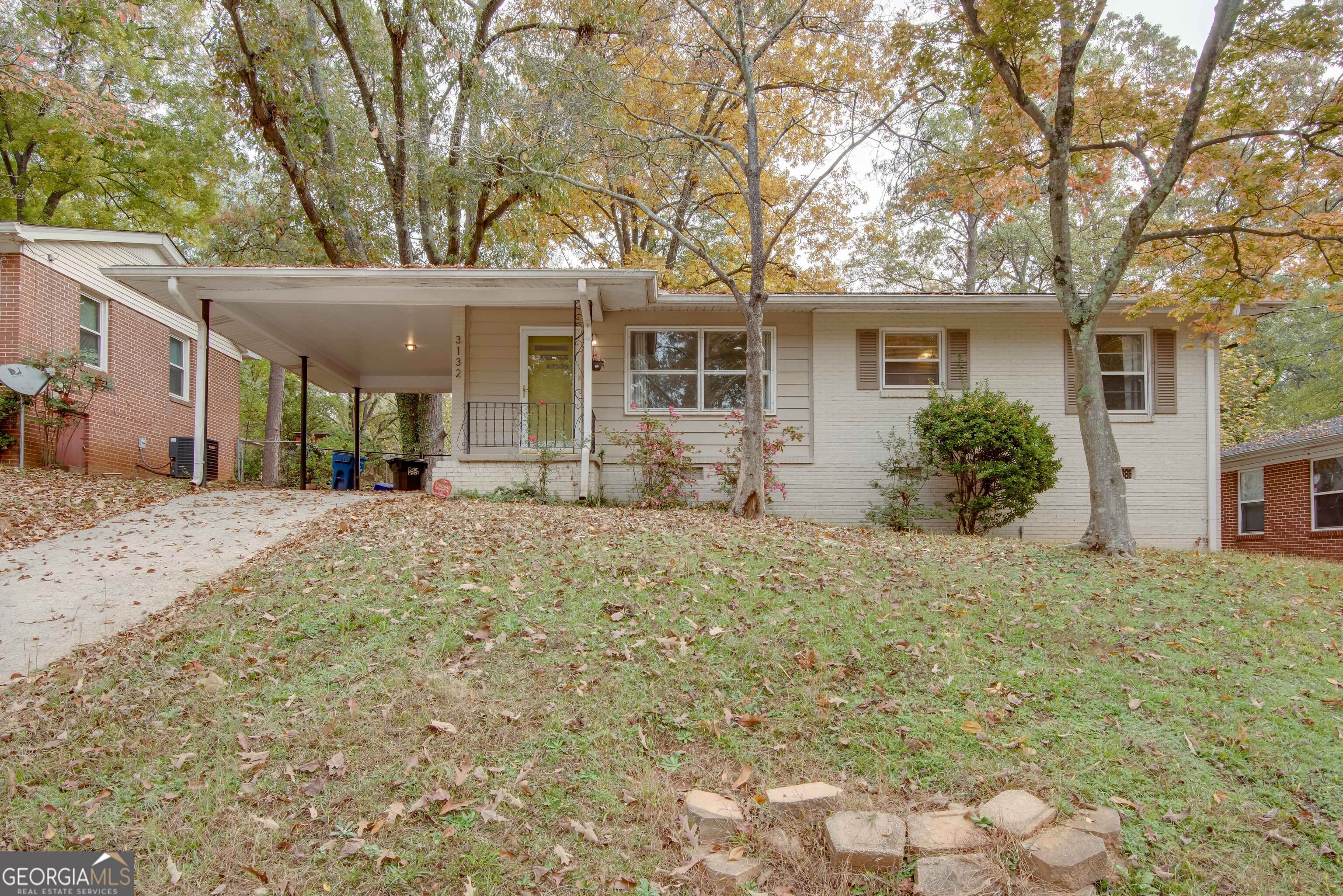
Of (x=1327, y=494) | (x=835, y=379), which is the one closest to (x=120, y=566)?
(x=835, y=379)

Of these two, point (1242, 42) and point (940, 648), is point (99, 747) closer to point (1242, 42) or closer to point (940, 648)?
point (940, 648)

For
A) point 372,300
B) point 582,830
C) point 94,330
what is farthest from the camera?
point 94,330

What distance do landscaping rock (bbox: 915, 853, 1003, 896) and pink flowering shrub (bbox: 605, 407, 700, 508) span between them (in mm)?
7601

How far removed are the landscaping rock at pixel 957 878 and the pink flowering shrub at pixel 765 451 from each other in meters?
7.74

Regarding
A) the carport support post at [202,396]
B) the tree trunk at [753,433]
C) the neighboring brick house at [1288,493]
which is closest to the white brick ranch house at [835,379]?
the carport support post at [202,396]

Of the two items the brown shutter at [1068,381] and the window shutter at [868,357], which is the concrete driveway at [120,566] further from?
the brown shutter at [1068,381]

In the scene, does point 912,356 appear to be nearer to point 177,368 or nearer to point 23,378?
point 23,378

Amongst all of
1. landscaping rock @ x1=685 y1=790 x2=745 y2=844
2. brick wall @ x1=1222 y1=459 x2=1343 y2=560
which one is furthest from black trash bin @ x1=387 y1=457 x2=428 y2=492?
brick wall @ x1=1222 y1=459 x2=1343 y2=560

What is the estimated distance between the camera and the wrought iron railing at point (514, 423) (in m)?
11.0

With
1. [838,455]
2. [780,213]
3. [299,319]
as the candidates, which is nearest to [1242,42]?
[838,455]

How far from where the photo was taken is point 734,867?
9.45 feet

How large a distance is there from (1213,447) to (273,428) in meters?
17.4

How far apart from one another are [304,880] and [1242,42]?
10.3 m

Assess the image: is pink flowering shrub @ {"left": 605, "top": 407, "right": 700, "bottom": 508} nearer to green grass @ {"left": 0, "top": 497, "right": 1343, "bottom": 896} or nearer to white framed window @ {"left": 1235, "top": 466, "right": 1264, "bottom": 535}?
green grass @ {"left": 0, "top": 497, "right": 1343, "bottom": 896}
